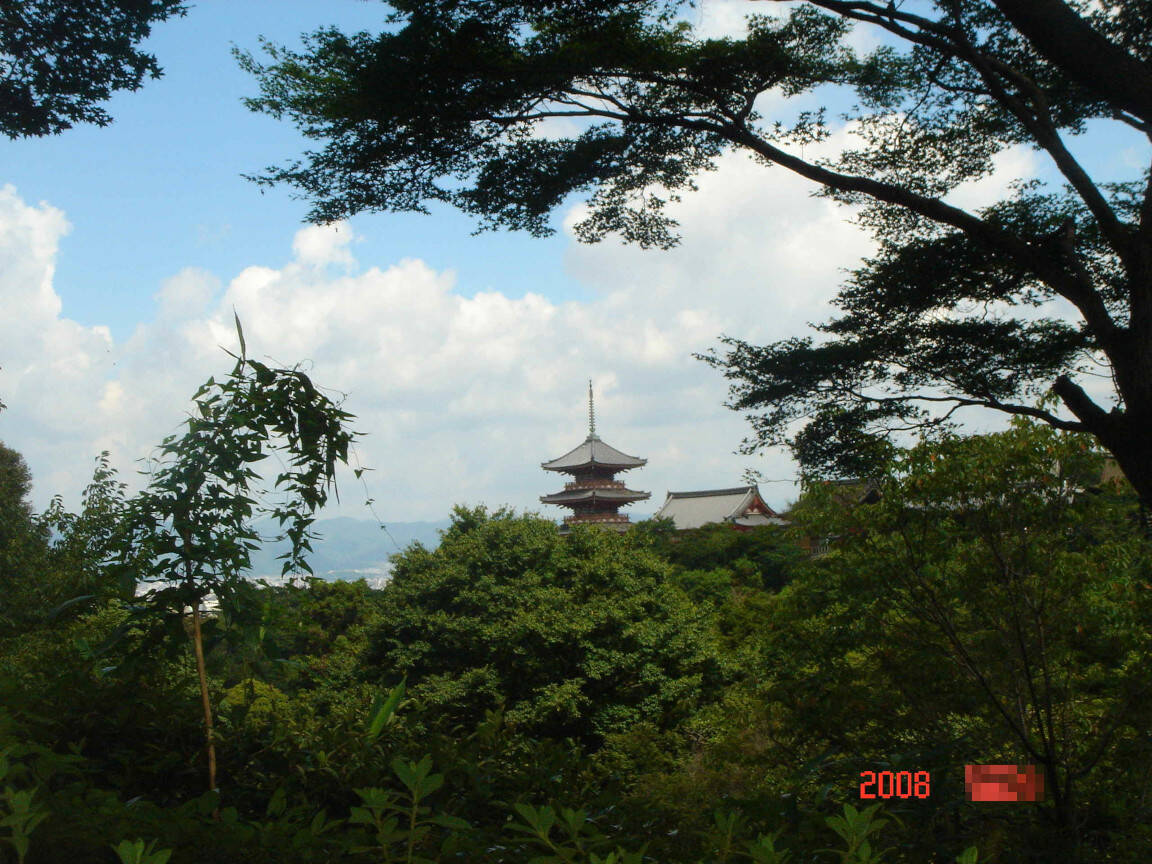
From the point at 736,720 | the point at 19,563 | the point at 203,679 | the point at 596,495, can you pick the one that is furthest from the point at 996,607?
the point at 596,495

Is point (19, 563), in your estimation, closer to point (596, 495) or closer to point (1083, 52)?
point (1083, 52)

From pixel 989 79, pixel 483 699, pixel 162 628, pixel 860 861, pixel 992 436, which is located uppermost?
pixel 989 79

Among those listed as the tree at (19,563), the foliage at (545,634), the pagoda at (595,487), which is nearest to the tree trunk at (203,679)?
the tree at (19,563)

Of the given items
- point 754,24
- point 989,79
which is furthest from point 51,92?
point 989,79

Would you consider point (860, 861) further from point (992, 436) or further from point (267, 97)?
point (267, 97)

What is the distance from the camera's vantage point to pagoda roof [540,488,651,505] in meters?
32.6

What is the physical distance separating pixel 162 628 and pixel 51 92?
2781 mm

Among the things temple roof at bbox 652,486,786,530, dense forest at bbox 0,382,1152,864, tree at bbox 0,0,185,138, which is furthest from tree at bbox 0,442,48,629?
temple roof at bbox 652,486,786,530

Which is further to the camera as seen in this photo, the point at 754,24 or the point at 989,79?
the point at 754,24

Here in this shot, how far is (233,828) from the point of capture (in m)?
1.10

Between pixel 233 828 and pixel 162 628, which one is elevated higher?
pixel 162 628

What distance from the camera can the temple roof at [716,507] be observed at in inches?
1394

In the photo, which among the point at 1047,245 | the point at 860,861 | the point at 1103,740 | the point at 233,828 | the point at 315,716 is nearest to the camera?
the point at 860,861

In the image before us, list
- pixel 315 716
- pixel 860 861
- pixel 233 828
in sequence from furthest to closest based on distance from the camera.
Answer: pixel 315 716 → pixel 233 828 → pixel 860 861
